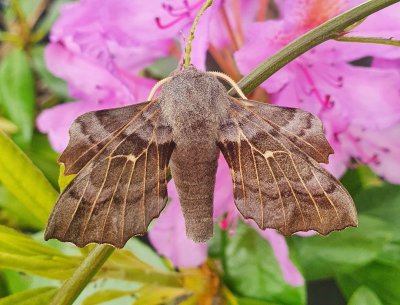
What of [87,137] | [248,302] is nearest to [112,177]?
[87,137]

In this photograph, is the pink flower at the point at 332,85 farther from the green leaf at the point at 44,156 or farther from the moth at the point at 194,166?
the green leaf at the point at 44,156

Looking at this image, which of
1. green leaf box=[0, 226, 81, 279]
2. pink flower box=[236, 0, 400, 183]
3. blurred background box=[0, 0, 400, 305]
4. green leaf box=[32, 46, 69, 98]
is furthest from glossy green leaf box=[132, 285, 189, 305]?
green leaf box=[32, 46, 69, 98]

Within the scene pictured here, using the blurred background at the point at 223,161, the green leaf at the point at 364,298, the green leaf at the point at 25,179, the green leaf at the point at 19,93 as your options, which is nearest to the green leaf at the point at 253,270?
the blurred background at the point at 223,161

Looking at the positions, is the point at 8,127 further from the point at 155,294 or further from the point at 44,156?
the point at 155,294

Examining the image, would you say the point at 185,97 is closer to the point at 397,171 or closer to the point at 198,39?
the point at 198,39

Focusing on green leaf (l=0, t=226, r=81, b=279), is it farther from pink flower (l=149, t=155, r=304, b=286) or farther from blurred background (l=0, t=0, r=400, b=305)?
pink flower (l=149, t=155, r=304, b=286)
